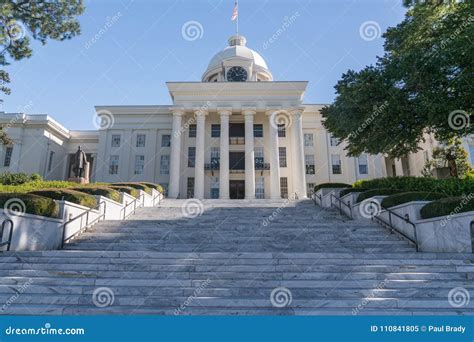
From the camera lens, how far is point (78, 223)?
32.0 feet

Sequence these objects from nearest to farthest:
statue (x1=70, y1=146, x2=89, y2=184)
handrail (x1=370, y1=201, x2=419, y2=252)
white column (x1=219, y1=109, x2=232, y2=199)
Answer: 1. handrail (x1=370, y1=201, x2=419, y2=252)
2. statue (x1=70, y1=146, x2=89, y2=184)
3. white column (x1=219, y1=109, x2=232, y2=199)

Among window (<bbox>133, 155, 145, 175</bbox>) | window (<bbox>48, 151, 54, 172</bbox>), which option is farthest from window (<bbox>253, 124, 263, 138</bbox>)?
window (<bbox>48, 151, 54, 172</bbox>)

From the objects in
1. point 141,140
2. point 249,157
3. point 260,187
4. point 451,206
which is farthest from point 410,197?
point 141,140

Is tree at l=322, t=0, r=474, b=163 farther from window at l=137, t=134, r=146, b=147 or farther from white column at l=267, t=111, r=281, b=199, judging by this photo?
window at l=137, t=134, r=146, b=147

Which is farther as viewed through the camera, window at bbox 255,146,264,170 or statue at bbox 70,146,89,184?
window at bbox 255,146,264,170

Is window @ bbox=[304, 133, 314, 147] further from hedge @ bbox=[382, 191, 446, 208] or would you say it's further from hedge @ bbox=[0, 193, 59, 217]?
hedge @ bbox=[0, 193, 59, 217]

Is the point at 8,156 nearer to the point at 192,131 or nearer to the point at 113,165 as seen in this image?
the point at 113,165

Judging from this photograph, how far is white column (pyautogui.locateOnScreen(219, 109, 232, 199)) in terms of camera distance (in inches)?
1117

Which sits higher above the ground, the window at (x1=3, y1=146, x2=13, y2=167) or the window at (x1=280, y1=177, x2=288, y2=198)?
the window at (x1=3, y1=146, x2=13, y2=167)

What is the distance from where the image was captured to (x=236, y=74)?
36.6 metres

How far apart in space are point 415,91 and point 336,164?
22029 mm

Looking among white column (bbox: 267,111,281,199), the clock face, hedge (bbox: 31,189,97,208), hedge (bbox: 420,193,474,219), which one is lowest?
hedge (bbox: 420,193,474,219)

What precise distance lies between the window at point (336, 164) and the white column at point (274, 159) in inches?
287

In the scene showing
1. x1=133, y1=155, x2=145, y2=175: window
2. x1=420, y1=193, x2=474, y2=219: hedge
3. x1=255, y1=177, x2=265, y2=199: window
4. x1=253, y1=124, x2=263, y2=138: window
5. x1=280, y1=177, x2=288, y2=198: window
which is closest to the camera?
x1=420, y1=193, x2=474, y2=219: hedge
